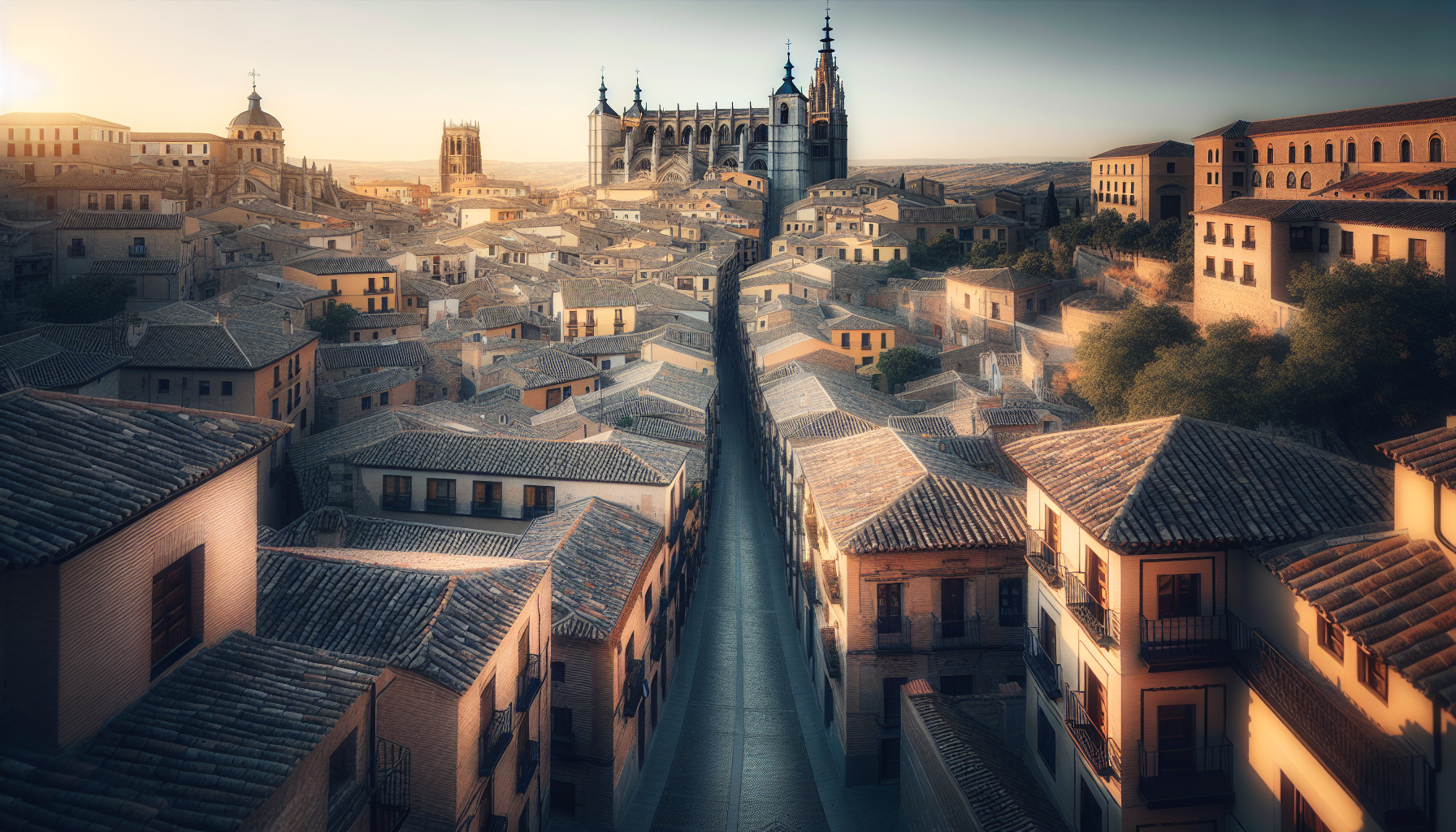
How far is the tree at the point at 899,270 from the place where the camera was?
62562 millimetres

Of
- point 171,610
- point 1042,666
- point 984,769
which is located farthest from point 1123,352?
point 171,610

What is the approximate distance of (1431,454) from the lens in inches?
410

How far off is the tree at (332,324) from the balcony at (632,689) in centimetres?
3191

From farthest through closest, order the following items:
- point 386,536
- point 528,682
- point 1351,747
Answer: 1. point 386,536
2. point 528,682
3. point 1351,747

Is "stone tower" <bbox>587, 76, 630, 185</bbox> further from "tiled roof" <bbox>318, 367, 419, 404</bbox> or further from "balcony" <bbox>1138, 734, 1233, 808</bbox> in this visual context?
"balcony" <bbox>1138, 734, 1233, 808</bbox>

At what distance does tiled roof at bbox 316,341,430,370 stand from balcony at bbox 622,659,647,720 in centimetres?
2533

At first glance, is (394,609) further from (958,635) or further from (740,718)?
(740,718)

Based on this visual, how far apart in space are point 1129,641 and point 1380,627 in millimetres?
3427

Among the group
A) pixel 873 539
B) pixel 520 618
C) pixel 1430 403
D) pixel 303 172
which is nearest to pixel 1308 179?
pixel 1430 403

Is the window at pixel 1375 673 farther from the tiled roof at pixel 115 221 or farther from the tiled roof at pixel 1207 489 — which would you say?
the tiled roof at pixel 115 221

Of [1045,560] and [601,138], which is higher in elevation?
[601,138]

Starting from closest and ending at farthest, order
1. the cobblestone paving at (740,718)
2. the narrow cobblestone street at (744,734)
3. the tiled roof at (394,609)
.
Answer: the tiled roof at (394,609), the narrow cobblestone street at (744,734), the cobblestone paving at (740,718)

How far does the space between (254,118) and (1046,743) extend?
108981 mm

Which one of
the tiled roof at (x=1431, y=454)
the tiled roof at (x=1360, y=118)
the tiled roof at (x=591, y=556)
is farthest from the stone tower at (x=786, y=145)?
the tiled roof at (x=1431, y=454)
